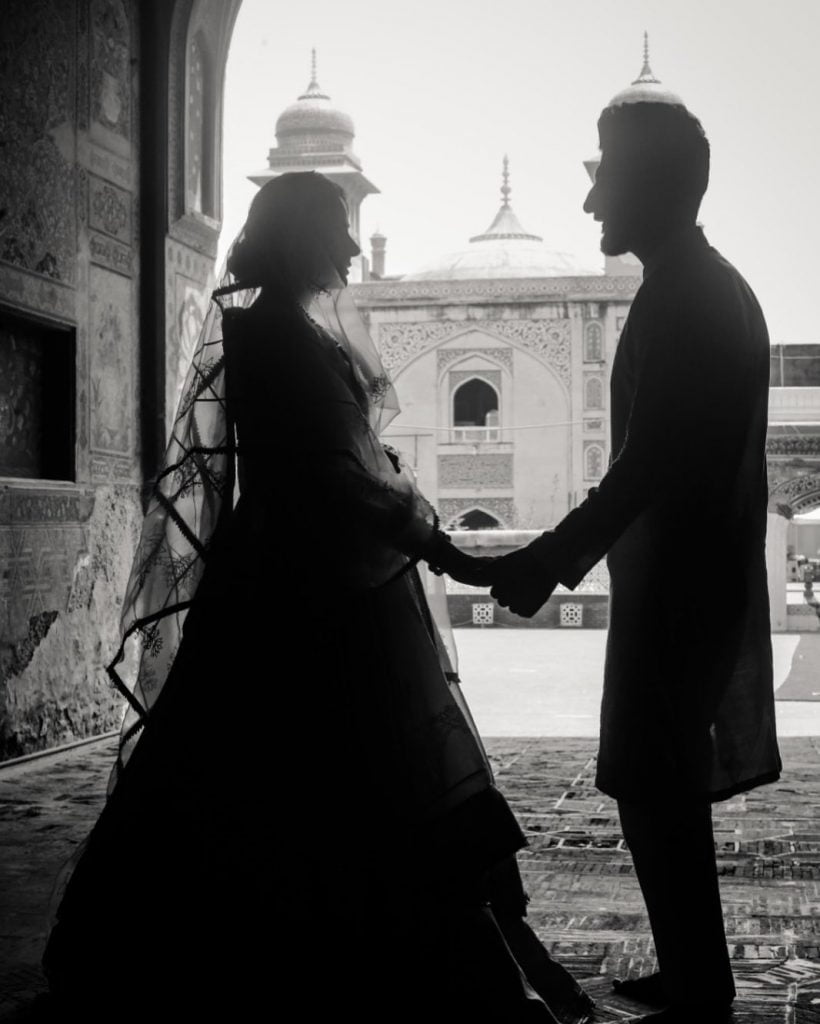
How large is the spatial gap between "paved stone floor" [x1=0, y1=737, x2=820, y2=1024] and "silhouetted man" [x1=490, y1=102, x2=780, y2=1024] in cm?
12

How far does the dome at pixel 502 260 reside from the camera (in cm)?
2789

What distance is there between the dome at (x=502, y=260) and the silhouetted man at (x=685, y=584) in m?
23.7

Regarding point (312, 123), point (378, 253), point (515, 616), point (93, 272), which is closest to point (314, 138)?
point (312, 123)

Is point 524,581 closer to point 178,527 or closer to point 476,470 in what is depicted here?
point 178,527

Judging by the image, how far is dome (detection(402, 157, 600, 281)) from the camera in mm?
27891

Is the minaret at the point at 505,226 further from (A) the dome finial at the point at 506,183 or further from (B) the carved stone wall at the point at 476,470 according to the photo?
(B) the carved stone wall at the point at 476,470

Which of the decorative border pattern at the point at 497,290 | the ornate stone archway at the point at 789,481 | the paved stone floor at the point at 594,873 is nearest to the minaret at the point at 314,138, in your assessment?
the decorative border pattern at the point at 497,290

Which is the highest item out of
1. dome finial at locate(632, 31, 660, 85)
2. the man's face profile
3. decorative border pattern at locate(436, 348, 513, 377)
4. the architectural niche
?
dome finial at locate(632, 31, 660, 85)

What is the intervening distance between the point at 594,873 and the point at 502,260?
2653 centimetres

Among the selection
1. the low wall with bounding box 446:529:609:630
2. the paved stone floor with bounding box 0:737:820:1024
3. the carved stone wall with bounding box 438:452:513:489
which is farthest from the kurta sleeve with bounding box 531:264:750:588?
the carved stone wall with bounding box 438:452:513:489

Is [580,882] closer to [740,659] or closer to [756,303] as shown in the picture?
[740,659]

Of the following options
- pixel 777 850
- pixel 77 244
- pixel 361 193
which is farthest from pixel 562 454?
pixel 777 850

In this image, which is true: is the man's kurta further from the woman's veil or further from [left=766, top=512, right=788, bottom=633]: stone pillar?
[left=766, top=512, right=788, bottom=633]: stone pillar

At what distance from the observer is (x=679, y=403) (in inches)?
79.0
